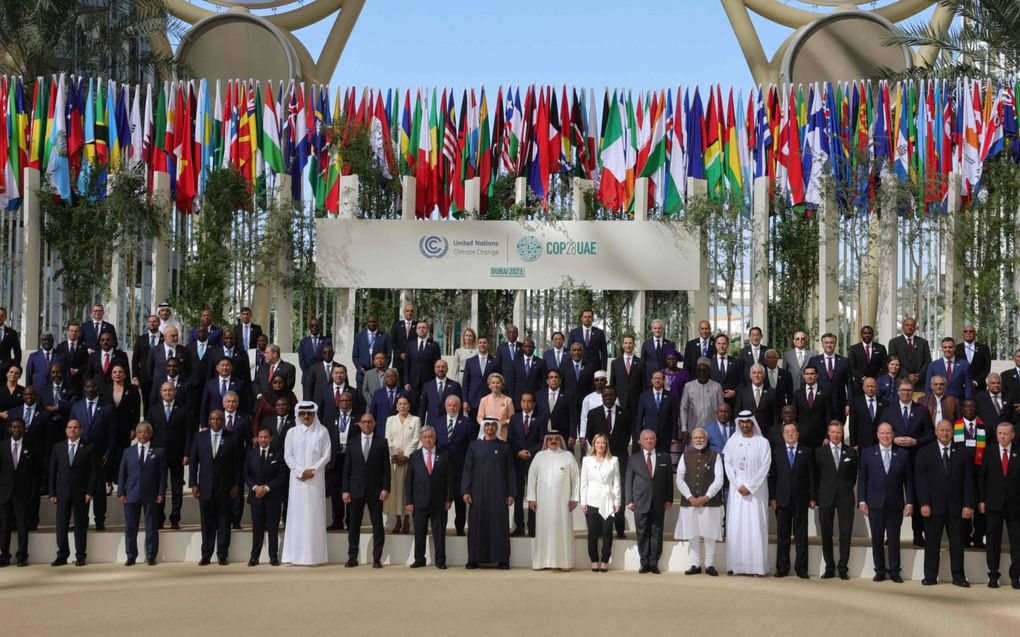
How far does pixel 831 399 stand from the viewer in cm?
1314

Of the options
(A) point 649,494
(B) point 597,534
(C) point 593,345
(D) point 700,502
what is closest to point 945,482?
(D) point 700,502

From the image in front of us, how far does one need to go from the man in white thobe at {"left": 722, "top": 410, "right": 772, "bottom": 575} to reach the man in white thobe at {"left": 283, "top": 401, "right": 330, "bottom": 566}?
11.9 feet

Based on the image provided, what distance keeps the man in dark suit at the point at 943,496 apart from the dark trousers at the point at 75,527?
7.31m

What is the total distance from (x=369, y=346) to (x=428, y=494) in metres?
3.21

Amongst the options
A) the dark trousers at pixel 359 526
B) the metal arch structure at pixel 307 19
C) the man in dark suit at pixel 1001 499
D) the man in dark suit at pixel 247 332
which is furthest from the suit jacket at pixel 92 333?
the metal arch structure at pixel 307 19

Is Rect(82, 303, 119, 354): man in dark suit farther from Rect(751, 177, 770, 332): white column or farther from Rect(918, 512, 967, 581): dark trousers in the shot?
Rect(751, 177, 770, 332): white column

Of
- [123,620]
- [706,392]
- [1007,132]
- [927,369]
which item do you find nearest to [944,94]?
[1007,132]

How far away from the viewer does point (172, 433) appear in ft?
41.6

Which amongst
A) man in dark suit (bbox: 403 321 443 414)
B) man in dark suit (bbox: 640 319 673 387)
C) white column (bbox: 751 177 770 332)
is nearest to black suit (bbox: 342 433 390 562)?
man in dark suit (bbox: 403 321 443 414)

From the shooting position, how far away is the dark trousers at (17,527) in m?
12.0

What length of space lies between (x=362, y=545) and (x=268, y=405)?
68.5 inches

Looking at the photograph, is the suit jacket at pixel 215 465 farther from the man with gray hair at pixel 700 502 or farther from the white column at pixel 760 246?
the white column at pixel 760 246

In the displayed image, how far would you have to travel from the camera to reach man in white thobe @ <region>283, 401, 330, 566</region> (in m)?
12.0

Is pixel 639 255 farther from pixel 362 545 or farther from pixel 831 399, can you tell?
pixel 362 545
